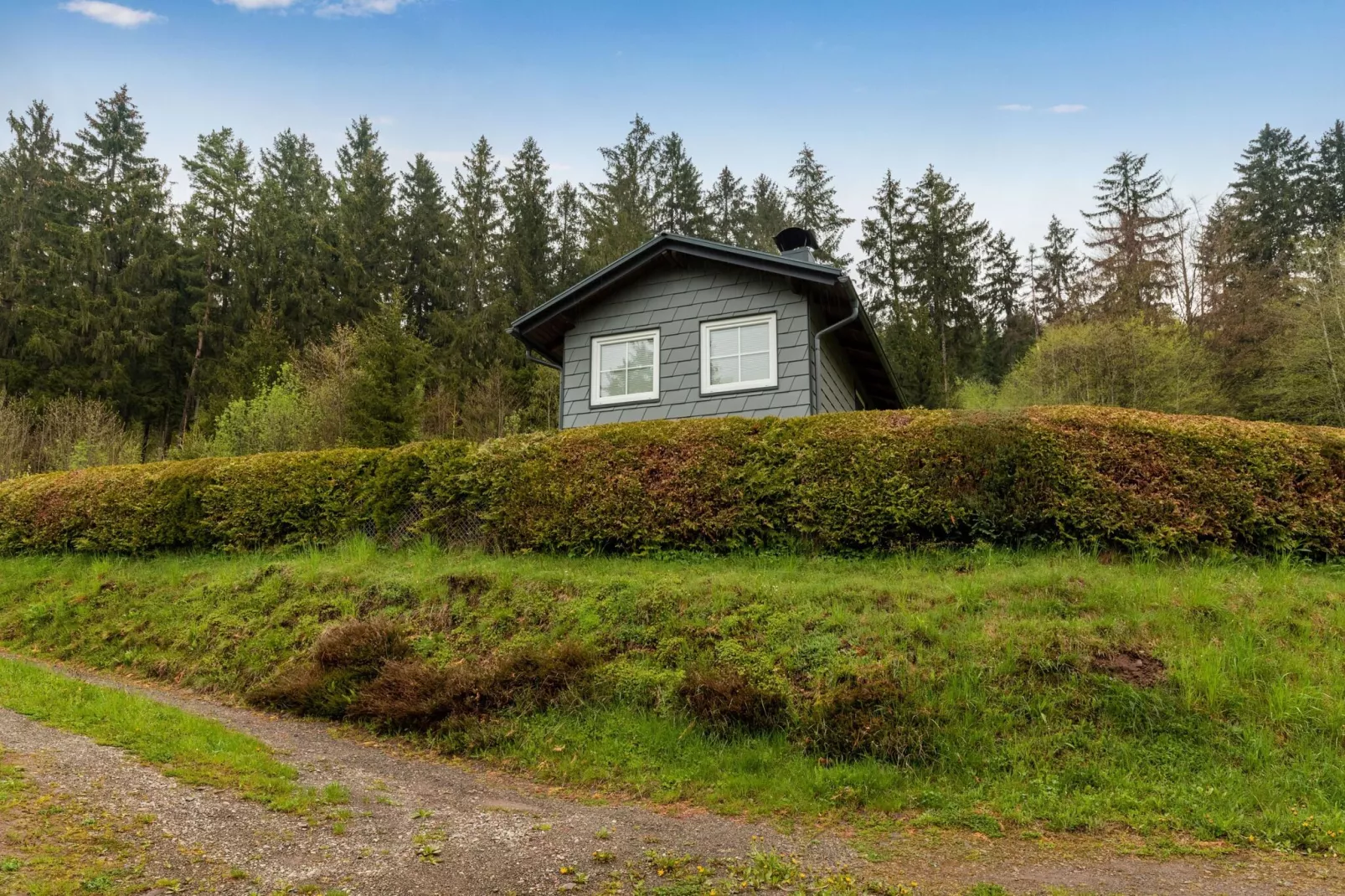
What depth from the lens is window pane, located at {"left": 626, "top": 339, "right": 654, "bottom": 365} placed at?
1305cm

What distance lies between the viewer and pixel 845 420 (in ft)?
29.3

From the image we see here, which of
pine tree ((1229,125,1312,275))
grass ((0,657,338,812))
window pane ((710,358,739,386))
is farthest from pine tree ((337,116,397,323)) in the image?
pine tree ((1229,125,1312,275))

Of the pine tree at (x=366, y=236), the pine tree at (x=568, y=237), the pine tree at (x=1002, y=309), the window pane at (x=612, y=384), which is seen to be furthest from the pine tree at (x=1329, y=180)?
the pine tree at (x=366, y=236)

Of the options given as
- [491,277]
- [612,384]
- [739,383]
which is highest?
[491,277]

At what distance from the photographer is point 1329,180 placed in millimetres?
33438

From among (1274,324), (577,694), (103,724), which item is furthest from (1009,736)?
(1274,324)

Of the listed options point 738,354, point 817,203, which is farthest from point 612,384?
point 817,203

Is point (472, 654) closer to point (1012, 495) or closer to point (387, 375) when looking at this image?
point (1012, 495)

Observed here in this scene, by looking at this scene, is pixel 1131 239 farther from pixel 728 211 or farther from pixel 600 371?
pixel 600 371

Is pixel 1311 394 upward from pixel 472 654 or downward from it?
upward

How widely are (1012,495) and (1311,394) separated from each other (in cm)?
2196

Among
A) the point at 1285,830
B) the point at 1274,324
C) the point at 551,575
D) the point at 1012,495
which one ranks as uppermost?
the point at 1274,324

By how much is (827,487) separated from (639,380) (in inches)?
214

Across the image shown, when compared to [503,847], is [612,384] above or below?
above
